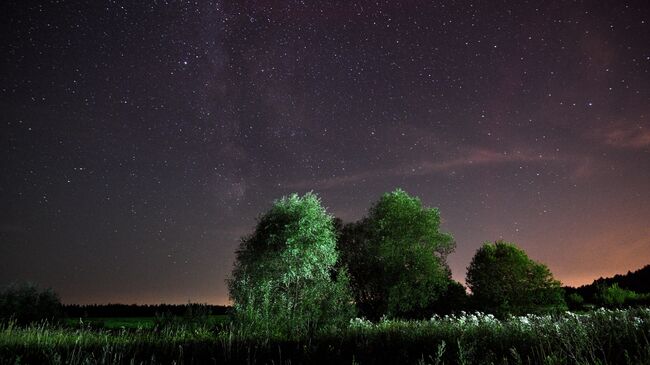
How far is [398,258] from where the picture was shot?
4138cm

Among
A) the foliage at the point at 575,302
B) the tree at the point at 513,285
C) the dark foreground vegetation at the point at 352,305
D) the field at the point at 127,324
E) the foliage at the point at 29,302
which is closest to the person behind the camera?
the dark foreground vegetation at the point at 352,305

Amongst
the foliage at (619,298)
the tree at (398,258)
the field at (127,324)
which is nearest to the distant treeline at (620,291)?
the foliage at (619,298)

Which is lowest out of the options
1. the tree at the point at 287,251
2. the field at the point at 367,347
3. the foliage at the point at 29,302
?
the field at the point at 367,347

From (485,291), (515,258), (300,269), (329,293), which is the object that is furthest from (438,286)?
(329,293)

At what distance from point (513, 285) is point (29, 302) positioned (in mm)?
41063

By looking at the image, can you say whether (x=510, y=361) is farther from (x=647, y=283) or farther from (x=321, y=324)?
(x=647, y=283)

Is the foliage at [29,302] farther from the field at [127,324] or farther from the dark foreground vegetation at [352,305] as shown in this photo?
the field at [127,324]

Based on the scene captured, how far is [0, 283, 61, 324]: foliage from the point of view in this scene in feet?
102

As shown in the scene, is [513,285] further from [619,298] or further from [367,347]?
[367,347]

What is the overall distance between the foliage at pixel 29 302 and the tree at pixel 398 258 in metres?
25.5

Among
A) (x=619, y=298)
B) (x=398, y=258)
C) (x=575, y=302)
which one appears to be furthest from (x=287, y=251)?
(x=575, y=302)

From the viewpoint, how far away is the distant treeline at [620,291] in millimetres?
33938

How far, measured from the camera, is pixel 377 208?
4453 cm

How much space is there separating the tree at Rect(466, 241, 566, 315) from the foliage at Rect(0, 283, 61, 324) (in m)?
36.3
